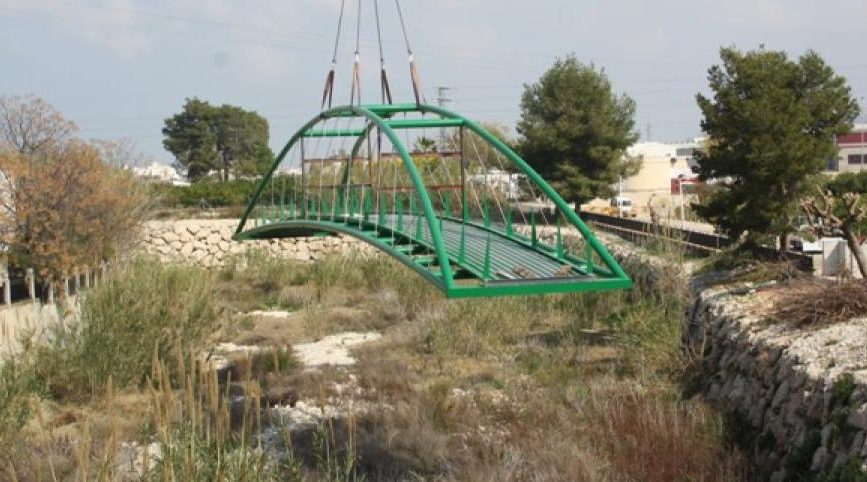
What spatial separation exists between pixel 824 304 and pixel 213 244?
2107 cm

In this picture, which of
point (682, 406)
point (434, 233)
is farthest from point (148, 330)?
point (682, 406)

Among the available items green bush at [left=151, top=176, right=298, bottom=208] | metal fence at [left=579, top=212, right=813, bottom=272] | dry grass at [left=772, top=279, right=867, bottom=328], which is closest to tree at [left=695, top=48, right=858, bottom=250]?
metal fence at [left=579, top=212, right=813, bottom=272]

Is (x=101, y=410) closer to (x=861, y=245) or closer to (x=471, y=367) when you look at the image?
(x=471, y=367)

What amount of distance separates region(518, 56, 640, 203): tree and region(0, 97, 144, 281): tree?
1280 centimetres

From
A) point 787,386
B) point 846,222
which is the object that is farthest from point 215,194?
point 787,386

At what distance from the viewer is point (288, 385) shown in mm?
15578

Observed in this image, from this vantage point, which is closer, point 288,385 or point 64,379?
point 64,379

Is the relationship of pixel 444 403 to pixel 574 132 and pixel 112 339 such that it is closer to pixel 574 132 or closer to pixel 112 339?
pixel 112 339

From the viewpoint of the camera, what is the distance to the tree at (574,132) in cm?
3139

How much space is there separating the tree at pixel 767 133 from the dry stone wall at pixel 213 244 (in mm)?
14363

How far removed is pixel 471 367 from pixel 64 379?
585cm

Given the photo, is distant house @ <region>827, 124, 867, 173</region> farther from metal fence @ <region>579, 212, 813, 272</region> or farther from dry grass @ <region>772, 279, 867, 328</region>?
dry grass @ <region>772, 279, 867, 328</region>

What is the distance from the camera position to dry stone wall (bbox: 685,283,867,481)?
877cm

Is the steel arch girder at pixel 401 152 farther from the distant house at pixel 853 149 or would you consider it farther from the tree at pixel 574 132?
the distant house at pixel 853 149
